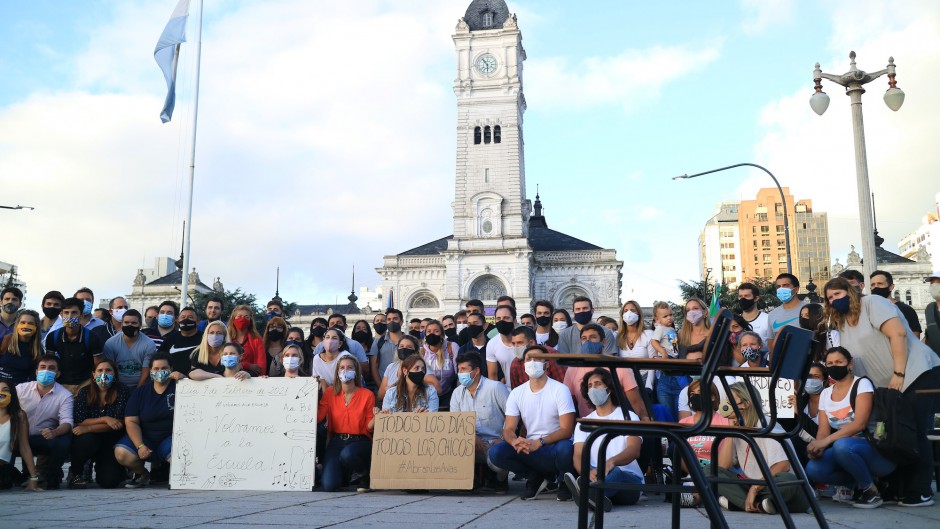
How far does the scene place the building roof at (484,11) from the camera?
70.3 metres

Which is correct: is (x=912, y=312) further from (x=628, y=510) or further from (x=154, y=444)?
(x=154, y=444)

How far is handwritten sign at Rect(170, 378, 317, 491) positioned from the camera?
29.1 feet

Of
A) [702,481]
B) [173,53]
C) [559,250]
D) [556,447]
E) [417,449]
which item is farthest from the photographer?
[559,250]

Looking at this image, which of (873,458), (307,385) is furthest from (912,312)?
(307,385)

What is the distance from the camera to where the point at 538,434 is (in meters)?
7.98

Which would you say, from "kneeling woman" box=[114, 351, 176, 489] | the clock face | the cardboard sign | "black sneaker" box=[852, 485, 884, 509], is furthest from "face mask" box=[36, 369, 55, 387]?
the clock face

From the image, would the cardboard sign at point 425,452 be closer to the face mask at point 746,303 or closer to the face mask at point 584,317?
the face mask at point 584,317

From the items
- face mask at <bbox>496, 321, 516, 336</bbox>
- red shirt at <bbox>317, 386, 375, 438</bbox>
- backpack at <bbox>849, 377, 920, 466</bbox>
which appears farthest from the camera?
face mask at <bbox>496, 321, 516, 336</bbox>

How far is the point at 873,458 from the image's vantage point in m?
7.05

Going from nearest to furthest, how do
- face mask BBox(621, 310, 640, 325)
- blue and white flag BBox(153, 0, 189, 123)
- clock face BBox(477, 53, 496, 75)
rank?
face mask BBox(621, 310, 640, 325) < blue and white flag BBox(153, 0, 189, 123) < clock face BBox(477, 53, 496, 75)

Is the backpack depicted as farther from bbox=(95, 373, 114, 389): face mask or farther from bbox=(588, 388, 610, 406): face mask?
bbox=(95, 373, 114, 389): face mask

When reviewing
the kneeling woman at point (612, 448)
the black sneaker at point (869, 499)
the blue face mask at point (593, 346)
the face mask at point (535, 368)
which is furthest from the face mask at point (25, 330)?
the black sneaker at point (869, 499)

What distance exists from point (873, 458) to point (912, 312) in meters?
3.55

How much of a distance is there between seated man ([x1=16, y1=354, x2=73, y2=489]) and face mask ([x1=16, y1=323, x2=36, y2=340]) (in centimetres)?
42
